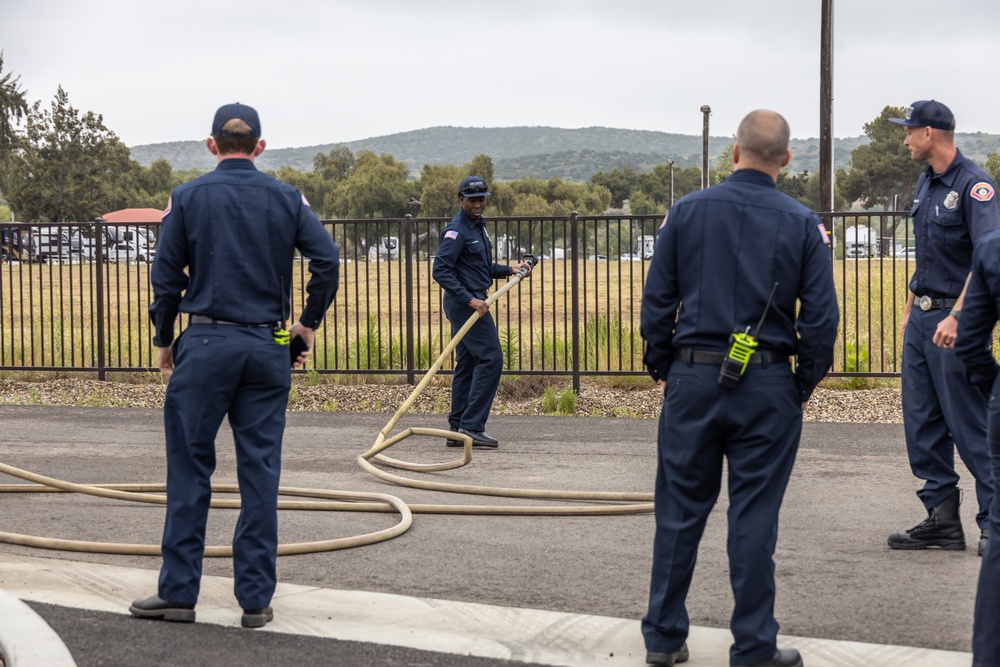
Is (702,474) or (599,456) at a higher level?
(702,474)

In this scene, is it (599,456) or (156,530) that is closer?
(156,530)

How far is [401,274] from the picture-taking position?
43.4 feet

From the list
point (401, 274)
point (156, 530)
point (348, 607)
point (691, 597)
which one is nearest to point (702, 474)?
point (691, 597)

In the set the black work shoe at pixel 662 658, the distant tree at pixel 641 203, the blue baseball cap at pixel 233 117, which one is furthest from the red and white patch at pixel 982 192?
the distant tree at pixel 641 203

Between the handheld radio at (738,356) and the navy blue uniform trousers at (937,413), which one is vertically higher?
the handheld radio at (738,356)

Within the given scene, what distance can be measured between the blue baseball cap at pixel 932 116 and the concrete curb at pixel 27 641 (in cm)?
456

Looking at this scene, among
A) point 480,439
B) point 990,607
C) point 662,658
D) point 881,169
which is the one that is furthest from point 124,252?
point 881,169

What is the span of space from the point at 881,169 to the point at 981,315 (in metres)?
91.1

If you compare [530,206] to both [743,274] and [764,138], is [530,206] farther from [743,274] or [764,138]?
[743,274]

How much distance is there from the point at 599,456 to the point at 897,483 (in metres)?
2.21

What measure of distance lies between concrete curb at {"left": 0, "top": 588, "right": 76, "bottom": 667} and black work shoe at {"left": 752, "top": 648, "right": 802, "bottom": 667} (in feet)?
7.90

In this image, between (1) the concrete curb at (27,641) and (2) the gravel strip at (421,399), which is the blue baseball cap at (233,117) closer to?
(1) the concrete curb at (27,641)

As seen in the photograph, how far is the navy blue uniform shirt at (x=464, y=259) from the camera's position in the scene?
930cm

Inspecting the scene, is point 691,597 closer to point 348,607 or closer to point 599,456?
point 348,607
